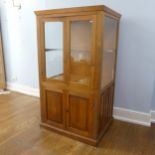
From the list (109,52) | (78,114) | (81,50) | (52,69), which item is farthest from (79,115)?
(109,52)

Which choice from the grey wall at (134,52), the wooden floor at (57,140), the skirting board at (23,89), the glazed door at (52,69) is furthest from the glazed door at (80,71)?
the skirting board at (23,89)

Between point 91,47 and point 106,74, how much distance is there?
0.53m

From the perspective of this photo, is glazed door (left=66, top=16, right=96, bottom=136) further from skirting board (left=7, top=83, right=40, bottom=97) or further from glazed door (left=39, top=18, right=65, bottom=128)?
skirting board (left=7, top=83, right=40, bottom=97)

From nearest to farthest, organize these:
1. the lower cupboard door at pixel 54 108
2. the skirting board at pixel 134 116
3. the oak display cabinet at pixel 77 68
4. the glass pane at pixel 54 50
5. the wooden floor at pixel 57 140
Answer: the oak display cabinet at pixel 77 68, the wooden floor at pixel 57 140, the glass pane at pixel 54 50, the lower cupboard door at pixel 54 108, the skirting board at pixel 134 116

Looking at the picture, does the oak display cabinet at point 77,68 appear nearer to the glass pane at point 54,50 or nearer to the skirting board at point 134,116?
the glass pane at point 54,50

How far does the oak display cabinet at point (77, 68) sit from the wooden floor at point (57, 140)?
12 cm

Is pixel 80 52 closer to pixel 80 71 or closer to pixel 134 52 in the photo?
pixel 80 71

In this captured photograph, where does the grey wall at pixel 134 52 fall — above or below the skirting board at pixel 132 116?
above

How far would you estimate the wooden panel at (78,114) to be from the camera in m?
2.16

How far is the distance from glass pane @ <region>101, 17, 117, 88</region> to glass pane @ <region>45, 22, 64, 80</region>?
567 mm

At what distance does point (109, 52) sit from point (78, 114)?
3.13ft

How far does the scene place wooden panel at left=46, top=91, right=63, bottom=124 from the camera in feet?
7.73

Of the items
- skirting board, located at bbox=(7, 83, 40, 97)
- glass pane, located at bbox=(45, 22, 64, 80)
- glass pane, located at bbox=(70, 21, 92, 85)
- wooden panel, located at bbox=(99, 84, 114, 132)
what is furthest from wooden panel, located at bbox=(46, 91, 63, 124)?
skirting board, located at bbox=(7, 83, 40, 97)

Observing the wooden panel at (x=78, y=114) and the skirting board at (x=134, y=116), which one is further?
the skirting board at (x=134, y=116)
